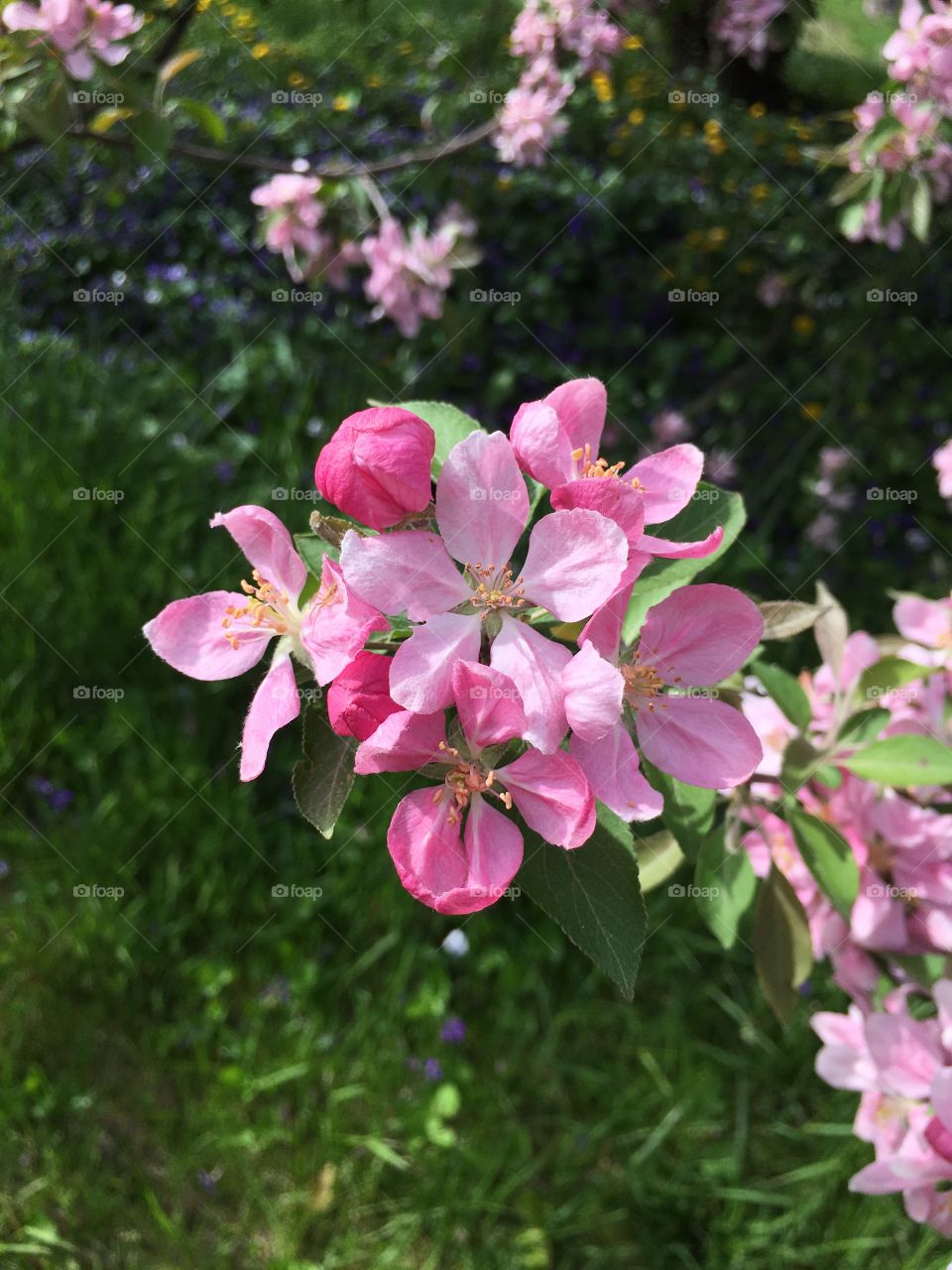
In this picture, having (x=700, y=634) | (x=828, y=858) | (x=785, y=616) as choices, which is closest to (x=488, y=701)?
(x=700, y=634)

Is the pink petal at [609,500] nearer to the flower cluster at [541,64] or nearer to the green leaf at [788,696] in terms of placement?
the green leaf at [788,696]

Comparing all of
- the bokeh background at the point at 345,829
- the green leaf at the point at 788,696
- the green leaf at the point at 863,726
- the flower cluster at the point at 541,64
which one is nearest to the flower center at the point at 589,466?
the green leaf at the point at 788,696

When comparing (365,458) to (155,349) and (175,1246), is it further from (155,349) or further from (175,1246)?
(155,349)

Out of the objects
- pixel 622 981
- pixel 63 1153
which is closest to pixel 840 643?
pixel 622 981

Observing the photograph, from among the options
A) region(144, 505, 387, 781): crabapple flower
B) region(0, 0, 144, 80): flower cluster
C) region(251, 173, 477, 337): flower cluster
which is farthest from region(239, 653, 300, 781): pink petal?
region(251, 173, 477, 337): flower cluster

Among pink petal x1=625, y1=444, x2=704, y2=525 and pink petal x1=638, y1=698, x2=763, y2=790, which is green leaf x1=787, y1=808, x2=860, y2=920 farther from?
pink petal x1=625, y1=444, x2=704, y2=525

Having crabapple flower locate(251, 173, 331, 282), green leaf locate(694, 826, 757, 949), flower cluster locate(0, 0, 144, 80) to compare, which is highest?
flower cluster locate(0, 0, 144, 80)
